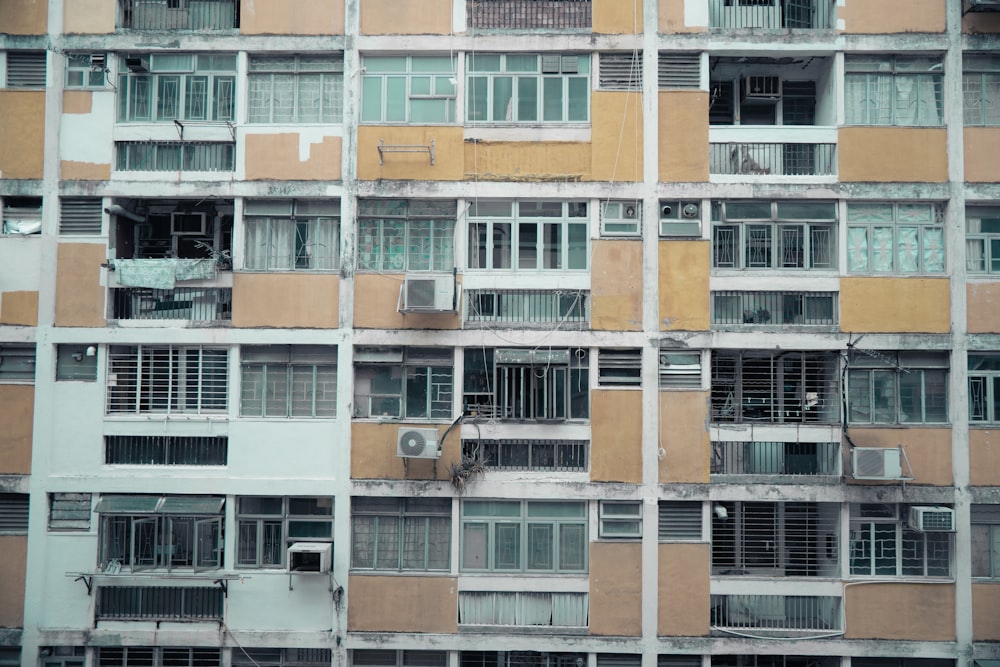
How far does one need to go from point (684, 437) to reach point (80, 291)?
10.0 meters

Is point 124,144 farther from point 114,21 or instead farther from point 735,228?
point 735,228

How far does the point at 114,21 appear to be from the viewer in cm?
1204

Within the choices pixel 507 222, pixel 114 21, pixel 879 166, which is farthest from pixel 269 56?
pixel 879 166

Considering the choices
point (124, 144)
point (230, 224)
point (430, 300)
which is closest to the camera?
point (430, 300)

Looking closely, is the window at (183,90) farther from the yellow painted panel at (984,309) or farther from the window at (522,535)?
the yellow painted panel at (984,309)

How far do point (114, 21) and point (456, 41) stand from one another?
18.5 feet

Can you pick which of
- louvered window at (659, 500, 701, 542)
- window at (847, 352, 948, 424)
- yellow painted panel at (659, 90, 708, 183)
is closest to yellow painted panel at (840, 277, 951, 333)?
window at (847, 352, 948, 424)

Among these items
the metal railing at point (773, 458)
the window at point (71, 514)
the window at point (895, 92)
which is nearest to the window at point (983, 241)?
the window at point (895, 92)

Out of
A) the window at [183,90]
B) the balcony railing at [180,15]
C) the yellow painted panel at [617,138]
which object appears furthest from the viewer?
the balcony railing at [180,15]

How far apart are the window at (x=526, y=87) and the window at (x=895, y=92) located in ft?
14.3

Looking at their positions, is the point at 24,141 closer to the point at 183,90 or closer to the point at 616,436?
the point at 183,90

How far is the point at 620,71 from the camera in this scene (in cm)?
1196

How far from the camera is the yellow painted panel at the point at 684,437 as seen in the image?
1163 cm

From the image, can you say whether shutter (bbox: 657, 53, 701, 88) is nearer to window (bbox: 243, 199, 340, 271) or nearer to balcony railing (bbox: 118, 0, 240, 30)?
window (bbox: 243, 199, 340, 271)
